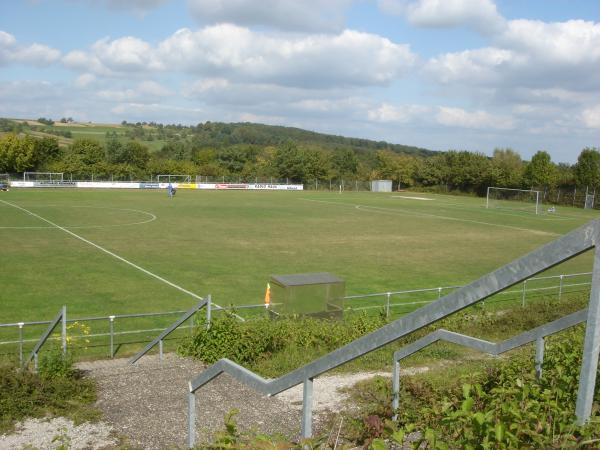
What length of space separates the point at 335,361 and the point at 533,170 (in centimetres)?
9573

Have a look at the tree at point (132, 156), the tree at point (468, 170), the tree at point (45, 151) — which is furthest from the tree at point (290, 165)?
the tree at point (45, 151)

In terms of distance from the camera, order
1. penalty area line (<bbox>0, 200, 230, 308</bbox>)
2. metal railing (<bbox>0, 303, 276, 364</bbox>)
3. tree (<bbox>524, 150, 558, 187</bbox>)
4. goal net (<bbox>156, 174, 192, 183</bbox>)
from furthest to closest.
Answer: goal net (<bbox>156, 174, 192, 183</bbox>)
tree (<bbox>524, 150, 558, 187</bbox>)
penalty area line (<bbox>0, 200, 230, 308</bbox>)
metal railing (<bbox>0, 303, 276, 364</bbox>)

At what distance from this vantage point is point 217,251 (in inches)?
1230

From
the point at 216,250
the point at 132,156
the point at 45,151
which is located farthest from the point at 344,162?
the point at 216,250

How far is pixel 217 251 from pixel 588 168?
230 feet

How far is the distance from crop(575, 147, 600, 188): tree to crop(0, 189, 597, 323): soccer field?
30207 mm

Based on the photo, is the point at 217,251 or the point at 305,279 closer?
the point at 305,279

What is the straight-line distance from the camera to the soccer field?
21.7m

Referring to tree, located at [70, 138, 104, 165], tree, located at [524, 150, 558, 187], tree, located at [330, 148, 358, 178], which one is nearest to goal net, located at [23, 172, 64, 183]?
tree, located at [70, 138, 104, 165]

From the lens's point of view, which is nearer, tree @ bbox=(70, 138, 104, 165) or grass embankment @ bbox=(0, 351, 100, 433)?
grass embankment @ bbox=(0, 351, 100, 433)

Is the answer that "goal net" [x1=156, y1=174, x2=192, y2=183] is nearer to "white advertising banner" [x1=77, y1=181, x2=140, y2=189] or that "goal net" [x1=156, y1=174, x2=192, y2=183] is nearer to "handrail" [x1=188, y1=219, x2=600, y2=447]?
"white advertising banner" [x1=77, y1=181, x2=140, y2=189]

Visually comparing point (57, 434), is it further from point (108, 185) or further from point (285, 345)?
point (108, 185)

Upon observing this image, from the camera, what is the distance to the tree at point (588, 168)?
270ft

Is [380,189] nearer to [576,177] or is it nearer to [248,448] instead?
[576,177]
